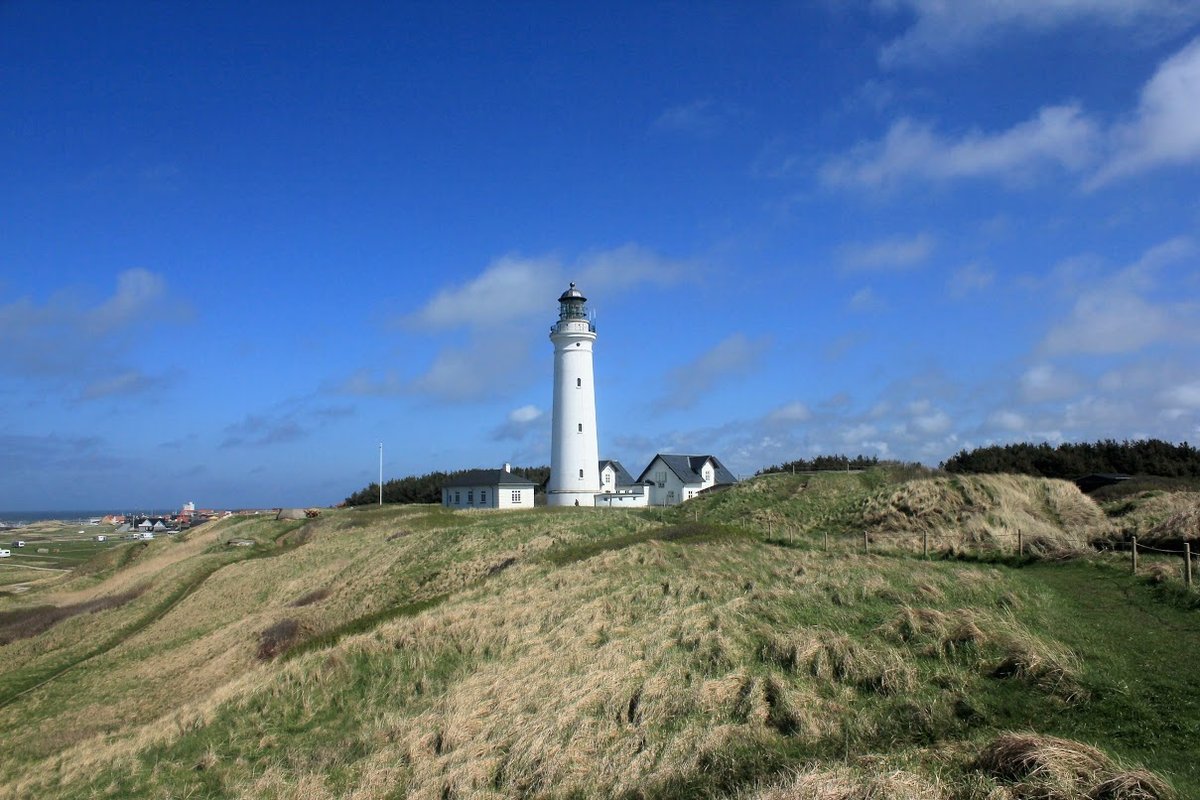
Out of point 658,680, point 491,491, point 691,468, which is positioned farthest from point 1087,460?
point 658,680

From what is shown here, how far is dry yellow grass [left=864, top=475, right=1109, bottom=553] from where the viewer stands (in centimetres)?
2531

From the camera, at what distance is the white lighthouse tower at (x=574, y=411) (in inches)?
2003

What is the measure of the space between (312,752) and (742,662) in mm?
7289

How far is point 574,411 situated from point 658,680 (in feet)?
126

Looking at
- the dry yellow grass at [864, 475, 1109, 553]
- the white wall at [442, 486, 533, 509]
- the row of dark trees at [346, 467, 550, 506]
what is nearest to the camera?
the dry yellow grass at [864, 475, 1109, 553]

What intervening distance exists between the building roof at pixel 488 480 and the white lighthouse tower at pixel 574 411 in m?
7.97

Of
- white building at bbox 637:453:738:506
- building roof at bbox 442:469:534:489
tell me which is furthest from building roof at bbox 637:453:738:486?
building roof at bbox 442:469:534:489

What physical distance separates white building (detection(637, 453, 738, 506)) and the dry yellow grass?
25.8 metres

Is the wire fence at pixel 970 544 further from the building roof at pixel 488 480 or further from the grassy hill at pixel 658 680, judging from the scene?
the building roof at pixel 488 480

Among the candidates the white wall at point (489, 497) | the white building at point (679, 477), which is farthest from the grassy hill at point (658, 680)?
the white building at point (679, 477)

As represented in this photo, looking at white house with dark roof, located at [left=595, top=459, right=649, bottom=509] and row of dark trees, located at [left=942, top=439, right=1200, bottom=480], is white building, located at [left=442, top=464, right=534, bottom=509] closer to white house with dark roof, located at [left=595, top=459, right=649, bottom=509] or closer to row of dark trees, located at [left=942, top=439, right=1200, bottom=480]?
white house with dark roof, located at [left=595, top=459, right=649, bottom=509]

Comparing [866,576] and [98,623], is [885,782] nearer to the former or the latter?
[866,576]

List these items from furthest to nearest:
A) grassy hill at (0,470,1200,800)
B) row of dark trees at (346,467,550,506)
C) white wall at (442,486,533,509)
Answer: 1. row of dark trees at (346,467,550,506)
2. white wall at (442,486,533,509)
3. grassy hill at (0,470,1200,800)

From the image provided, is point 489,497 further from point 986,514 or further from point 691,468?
point 986,514
